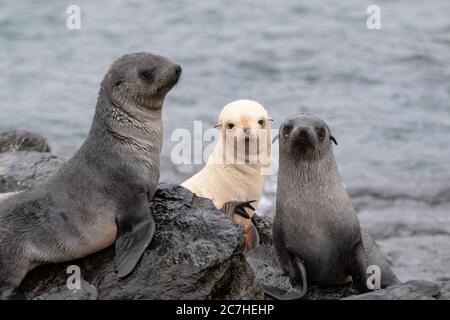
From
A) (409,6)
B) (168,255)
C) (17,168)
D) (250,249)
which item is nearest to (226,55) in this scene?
(409,6)

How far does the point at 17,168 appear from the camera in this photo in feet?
30.2

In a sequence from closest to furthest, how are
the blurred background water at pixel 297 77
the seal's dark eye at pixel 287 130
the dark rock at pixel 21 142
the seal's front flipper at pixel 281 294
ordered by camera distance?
1. the seal's front flipper at pixel 281 294
2. the seal's dark eye at pixel 287 130
3. the dark rock at pixel 21 142
4. the blurred background water at pixel 297 77

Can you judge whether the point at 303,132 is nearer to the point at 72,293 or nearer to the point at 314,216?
the point at 314,216

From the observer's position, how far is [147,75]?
6207mm

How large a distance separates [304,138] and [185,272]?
54.8 inches

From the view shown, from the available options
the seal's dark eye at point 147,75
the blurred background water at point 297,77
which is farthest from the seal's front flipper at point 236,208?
the blurred background water at point 297,77

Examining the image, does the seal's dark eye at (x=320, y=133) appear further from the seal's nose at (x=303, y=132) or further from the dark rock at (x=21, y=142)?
the dark rock at (x=21, y=142)

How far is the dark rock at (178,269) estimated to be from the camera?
5.71m

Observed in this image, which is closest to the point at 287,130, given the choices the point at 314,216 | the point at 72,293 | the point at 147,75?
the point at 314,216

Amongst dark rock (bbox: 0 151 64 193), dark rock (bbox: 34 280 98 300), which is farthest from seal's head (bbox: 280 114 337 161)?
dark rock (bbox: 0 151 64 193)

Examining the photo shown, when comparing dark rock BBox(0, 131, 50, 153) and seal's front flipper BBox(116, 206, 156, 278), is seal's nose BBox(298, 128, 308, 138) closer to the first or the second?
seal's front flipper BBox(116, 206, 156, 278)

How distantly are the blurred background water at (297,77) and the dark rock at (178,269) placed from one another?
13.4ft
